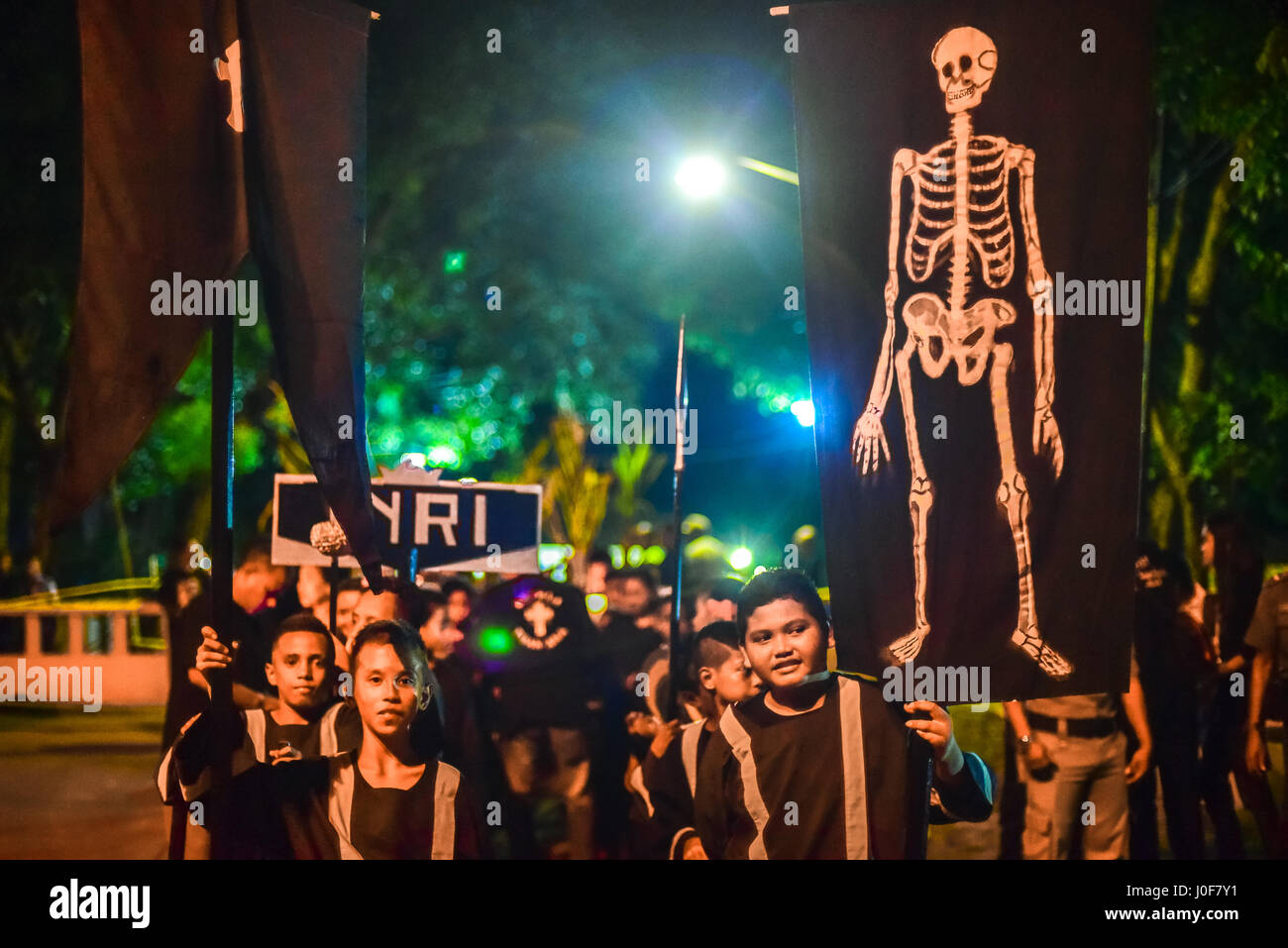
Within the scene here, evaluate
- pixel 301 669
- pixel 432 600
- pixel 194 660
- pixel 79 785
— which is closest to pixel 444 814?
pixel 301 669

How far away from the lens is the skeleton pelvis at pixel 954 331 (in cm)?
480

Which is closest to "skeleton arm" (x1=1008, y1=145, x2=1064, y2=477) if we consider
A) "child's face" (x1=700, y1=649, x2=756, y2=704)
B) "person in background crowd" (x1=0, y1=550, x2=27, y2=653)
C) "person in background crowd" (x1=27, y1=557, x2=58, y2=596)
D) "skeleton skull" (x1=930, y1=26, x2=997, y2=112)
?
"skeleton skull" (x1=930, y1=26, x2=997, y2=112)

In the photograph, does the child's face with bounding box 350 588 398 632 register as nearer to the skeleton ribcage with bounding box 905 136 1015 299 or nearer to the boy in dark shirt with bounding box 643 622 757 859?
the boy in dark shirt with bounding box 643 622 757 859

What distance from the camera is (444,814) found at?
5191mm

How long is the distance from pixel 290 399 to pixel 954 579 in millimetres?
2374

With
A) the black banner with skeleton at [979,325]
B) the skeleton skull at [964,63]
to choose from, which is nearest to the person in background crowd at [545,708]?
the black banner with skeleton at [979,325]

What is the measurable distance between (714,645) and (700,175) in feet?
14.2

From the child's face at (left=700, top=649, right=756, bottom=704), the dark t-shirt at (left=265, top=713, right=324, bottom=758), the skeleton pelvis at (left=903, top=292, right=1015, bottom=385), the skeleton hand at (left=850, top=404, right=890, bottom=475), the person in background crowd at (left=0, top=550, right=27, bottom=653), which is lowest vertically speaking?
the person in background crowd at (left=0, top=550, right=27, bottom=653)

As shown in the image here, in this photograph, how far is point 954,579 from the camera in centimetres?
479

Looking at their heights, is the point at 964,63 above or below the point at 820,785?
above

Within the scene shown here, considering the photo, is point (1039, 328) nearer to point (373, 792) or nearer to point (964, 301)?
point (964, 301)

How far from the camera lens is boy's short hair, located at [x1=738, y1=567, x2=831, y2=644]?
5.00m

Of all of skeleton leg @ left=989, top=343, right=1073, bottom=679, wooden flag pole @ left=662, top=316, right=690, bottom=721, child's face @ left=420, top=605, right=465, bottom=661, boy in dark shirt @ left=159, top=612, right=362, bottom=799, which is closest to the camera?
skeleton leg @ left=989, top=343, right=1073, bottom=679
